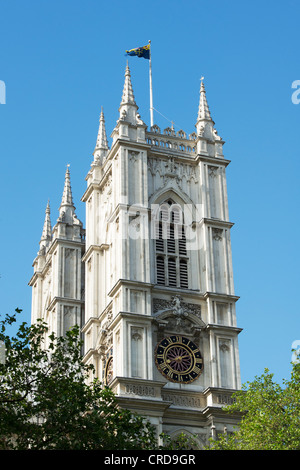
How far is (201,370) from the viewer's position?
57812mm

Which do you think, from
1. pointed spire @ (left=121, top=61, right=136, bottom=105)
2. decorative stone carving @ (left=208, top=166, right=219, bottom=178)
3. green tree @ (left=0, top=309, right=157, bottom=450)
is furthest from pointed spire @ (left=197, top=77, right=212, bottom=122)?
green tree @ (left=0, top=309, right=157, bottom=450)

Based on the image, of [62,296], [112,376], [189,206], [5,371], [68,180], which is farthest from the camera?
[68,180]

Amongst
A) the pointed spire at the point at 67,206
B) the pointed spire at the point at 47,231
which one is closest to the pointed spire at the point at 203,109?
the pointed spire at the point at 67,206

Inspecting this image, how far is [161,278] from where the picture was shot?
60094 millimetres

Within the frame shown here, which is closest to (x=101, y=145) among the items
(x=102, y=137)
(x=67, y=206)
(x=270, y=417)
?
(x=102, y=137)

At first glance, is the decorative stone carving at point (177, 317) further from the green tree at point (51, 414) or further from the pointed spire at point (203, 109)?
the green tree at point (51, 414)

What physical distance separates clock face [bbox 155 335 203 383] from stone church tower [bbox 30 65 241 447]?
0.06 metres

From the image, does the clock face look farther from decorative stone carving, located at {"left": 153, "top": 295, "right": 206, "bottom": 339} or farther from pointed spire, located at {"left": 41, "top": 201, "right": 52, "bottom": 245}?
pointed spire, located at {"left": 41, "top": 201, "right": 52, "bottom": 245}

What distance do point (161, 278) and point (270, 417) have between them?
1623 cm

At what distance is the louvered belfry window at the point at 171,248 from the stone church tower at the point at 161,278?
64mm
